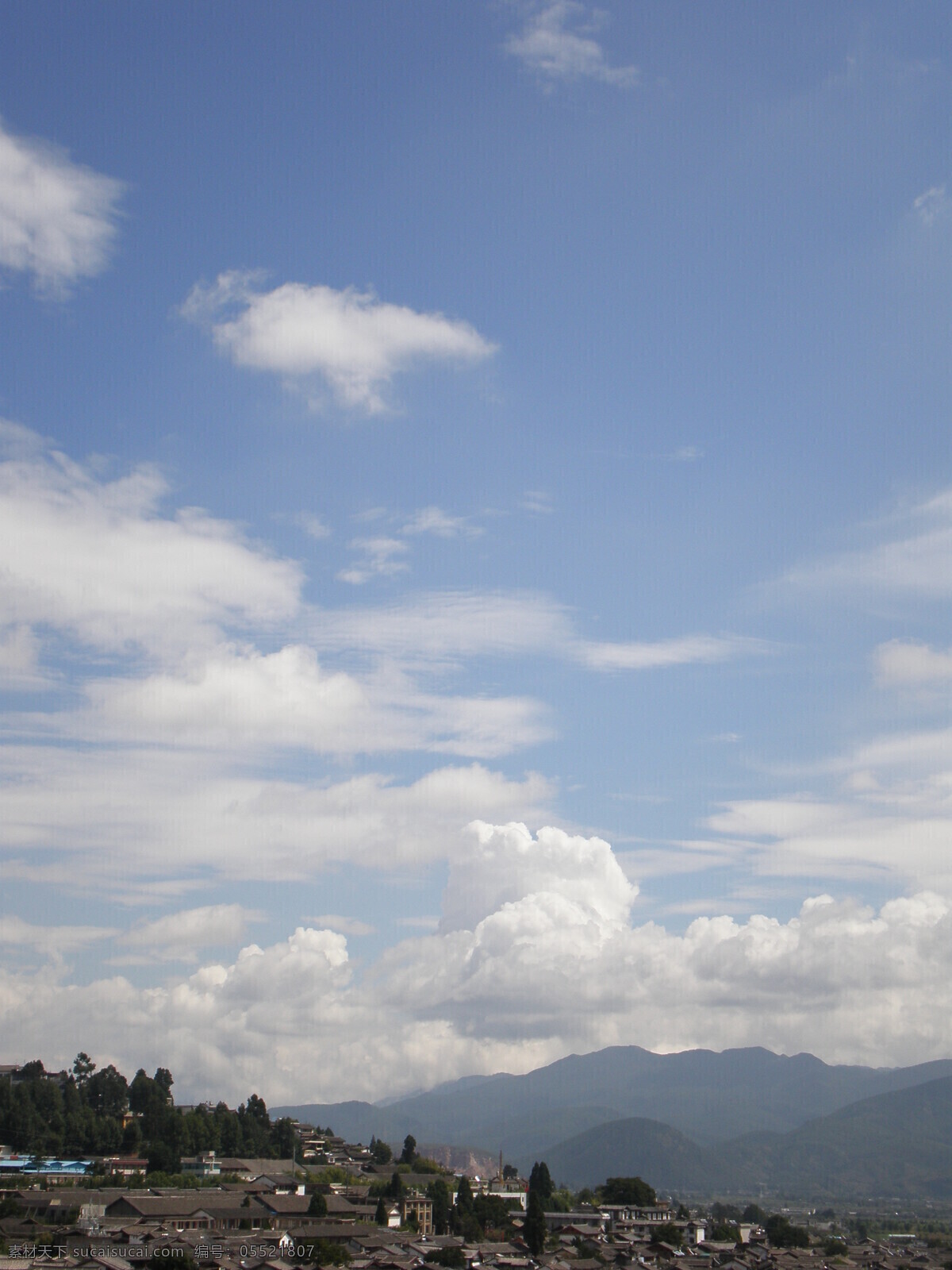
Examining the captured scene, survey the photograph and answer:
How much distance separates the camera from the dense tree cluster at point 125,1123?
298ft

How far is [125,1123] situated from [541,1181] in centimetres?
3898

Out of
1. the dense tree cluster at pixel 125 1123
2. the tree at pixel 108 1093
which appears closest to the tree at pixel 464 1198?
the dense tree cluster at pixel 125 1123

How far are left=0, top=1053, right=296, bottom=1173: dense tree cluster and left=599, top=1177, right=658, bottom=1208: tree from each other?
2992 cm

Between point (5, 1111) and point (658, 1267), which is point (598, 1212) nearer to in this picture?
point (658, 1267)

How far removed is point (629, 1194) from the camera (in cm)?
10300

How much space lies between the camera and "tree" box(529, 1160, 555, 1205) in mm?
87750

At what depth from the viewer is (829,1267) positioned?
6862cm

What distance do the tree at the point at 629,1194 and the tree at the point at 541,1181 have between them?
11.7m

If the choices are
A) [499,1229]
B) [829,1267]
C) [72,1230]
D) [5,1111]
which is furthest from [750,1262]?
[5,1111]

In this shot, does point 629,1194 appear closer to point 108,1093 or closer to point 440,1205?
point 440,1205

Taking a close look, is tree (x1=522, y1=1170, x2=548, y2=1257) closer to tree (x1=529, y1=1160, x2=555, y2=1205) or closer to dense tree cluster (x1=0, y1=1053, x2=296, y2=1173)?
tree (x1=529, y1=1160, x2=555, y2=1205)

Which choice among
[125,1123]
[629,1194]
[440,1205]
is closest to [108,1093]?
[125,1123]

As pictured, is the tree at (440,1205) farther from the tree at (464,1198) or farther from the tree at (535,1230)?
the tree at (535,1230)

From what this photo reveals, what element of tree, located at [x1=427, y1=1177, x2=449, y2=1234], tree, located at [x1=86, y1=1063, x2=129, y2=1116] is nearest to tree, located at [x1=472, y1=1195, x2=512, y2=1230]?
tree, located at [x1=427, y1=1177, x2=449, y2=1234]
